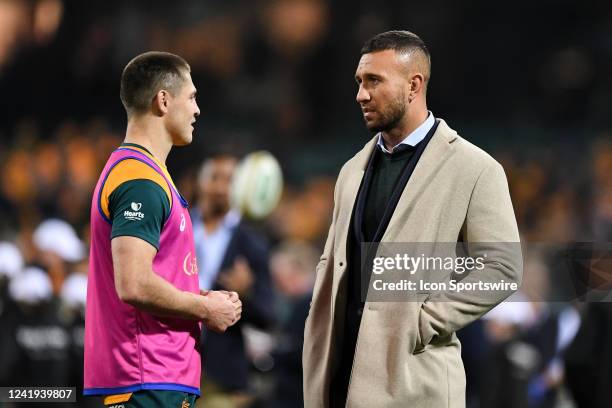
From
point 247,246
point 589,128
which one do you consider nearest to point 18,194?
point 589,128

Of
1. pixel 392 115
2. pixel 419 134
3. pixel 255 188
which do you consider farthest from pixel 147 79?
pixel 255 188

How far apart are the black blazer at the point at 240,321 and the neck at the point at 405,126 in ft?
7.83

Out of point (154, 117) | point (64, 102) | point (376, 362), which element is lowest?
point (376, 362)

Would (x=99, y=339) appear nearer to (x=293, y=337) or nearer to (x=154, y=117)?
(x=154, y=117)

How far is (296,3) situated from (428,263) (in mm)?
14363

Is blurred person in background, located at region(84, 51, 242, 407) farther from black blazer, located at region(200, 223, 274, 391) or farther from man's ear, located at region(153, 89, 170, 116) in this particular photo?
black blazer, located at region(200, 223, 274, 391)

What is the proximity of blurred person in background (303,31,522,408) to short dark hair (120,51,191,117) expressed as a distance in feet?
2.27

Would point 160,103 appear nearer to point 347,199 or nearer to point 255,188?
point 347,199

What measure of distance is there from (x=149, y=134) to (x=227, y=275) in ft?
8.51

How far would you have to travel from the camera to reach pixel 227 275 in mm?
5973

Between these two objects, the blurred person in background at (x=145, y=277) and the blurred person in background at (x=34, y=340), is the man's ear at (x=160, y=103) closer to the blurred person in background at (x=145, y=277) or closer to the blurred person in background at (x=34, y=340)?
the blurred person in background at (x=145, y=277)

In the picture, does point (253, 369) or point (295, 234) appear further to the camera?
point (295, 234)

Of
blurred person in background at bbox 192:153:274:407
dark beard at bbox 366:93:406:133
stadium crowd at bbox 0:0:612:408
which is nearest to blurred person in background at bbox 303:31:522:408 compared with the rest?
dark beard at bbox 366:93:406:133

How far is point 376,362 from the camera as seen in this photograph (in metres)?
3.44
